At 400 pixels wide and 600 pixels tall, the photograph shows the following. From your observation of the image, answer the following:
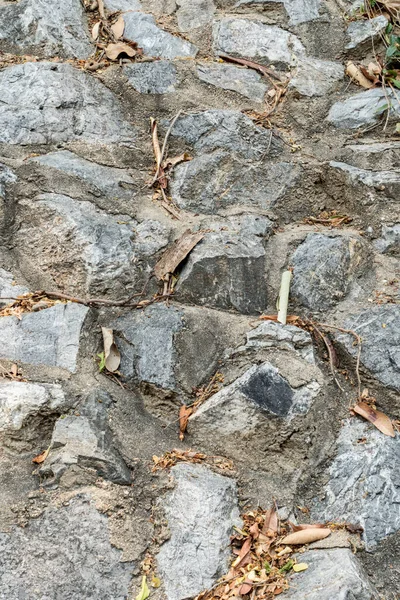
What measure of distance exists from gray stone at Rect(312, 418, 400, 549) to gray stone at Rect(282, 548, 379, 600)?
0.43 ft

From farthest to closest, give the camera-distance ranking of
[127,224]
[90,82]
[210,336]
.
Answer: [90,82] < [127,224] < [210,336]

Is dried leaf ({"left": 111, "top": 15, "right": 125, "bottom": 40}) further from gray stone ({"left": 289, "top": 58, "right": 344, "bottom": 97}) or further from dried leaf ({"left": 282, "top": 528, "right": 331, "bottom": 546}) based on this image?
dried leaf ({"left": 282, "top": 528, "right": 331, "bottom": 546})

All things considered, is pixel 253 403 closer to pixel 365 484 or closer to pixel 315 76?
pixel 365 484

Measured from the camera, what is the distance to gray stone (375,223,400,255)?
2.83 m

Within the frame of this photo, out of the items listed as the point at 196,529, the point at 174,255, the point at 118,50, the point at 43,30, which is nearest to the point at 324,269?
the point at 174,255

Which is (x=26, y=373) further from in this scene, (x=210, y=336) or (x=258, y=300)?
(x=258, y=300)

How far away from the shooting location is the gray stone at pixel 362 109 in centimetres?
329

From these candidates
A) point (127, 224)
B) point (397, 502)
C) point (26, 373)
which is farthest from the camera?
point (127, 224)

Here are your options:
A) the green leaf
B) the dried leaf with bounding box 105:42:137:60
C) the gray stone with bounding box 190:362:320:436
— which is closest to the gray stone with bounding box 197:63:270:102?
the dried leaf with bounding box 105:42:137:60

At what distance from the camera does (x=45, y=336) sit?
2.48 metres

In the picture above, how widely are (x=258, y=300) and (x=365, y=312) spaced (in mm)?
403

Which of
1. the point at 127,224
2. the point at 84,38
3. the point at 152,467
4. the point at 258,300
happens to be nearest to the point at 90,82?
the point at 84,38

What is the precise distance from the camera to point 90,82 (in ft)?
10.8

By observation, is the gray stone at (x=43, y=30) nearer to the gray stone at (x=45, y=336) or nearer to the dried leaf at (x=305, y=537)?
the gray stone at (x=45, y=336)
